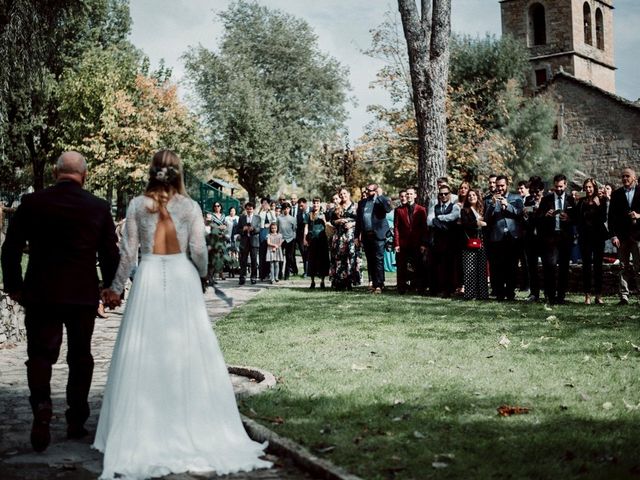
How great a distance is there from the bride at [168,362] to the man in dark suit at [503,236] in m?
10.0

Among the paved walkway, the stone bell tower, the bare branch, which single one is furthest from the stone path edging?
the stone bell tower

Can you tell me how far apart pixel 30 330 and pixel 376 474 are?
8.94ft

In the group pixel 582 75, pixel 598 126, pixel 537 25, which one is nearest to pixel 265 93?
pixel 537 25

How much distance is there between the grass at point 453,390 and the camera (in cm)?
513

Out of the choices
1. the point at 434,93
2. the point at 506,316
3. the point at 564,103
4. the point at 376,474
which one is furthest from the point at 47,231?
the point at 564,103

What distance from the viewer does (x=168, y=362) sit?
561 centimetres

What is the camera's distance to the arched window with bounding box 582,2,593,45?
62844mm

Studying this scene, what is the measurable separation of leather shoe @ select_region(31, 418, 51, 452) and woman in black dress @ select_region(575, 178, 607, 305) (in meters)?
10.7

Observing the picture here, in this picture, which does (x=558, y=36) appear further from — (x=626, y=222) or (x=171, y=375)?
(x=171, y=375)

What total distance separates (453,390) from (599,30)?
63.9 meters

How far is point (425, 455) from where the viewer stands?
5199mm

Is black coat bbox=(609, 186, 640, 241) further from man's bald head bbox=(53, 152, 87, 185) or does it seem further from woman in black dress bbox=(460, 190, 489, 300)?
man's bald head bbox=(53, 152, 87, 185)

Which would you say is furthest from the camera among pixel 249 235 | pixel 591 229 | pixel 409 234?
pixel 249 235

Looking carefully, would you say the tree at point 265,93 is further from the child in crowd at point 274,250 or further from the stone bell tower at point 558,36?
the child in crowd at point 274,250
